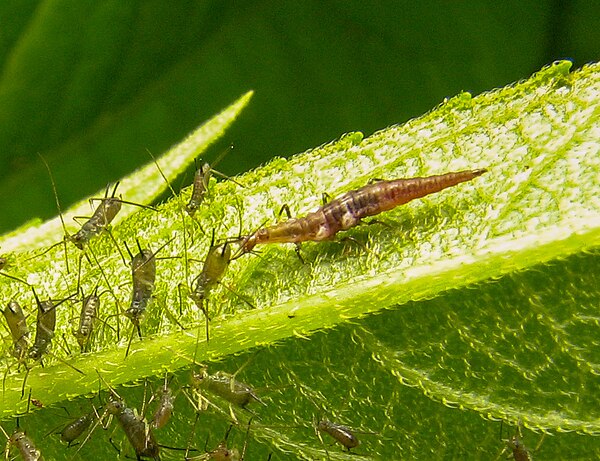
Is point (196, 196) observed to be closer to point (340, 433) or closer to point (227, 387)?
point (227, 387)

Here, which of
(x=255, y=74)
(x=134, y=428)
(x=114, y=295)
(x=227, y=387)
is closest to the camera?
(x=227, y=387)

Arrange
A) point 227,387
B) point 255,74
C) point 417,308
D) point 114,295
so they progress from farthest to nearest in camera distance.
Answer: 1. point 255,74
2. point 114,295
3. point 227,387
4. point 417,308

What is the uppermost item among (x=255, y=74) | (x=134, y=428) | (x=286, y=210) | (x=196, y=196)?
(x=255, y=74)

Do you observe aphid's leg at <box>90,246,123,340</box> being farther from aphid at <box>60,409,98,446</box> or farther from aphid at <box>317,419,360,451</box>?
aphid at <box>317,419,360,451</box>

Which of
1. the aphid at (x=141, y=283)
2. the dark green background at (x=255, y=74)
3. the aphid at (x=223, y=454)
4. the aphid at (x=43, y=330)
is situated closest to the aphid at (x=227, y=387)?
the aphid at (x=223, y=454)

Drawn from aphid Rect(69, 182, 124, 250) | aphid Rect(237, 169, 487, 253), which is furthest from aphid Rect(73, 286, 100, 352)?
aphid Rect(237, 169, 487, 253)

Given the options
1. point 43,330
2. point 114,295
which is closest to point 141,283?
point 114,295

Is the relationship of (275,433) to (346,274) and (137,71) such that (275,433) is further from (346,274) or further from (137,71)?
(137,71)

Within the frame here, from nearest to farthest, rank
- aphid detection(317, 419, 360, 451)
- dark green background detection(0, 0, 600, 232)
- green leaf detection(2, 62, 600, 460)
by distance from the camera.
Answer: green leaf detection(2, 62, 600, 460) → aphid detection(317, 419, 360, 451) → dark green background detection(0, 0, 600, 232)
